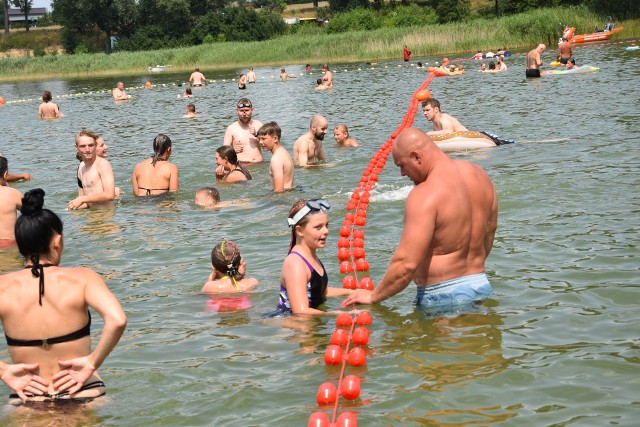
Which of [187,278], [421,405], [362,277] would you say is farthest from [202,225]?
[421,405]

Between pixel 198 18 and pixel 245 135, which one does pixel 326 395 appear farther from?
pixel 198 18

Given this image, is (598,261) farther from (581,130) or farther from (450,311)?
(581,130)

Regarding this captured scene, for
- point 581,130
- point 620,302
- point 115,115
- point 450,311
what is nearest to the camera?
point 450,311

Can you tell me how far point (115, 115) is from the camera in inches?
1150

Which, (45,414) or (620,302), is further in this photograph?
(620,302)

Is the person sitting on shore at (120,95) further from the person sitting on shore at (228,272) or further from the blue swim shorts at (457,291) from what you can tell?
the blue swim shorts at (457,291)

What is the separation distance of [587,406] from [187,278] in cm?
496

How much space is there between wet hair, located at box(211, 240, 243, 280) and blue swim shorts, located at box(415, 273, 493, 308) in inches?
76.9

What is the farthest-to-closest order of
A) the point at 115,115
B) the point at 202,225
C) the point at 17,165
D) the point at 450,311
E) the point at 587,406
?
the point at 115,115, the point at 17,165, the point at 202,225, the point at 450,311, the point at 587,406

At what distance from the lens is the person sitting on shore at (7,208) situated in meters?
9.86

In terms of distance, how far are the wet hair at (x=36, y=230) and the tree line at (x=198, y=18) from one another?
61670 millimetres

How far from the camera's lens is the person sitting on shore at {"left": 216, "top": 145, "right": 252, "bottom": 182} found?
13.2 metres

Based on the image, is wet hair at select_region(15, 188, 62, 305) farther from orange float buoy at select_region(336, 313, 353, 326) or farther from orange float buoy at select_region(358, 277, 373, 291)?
A: orange float buoy at select_region(358, 277, 373, 291)

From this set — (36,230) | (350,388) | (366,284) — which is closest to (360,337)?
(350,388)
